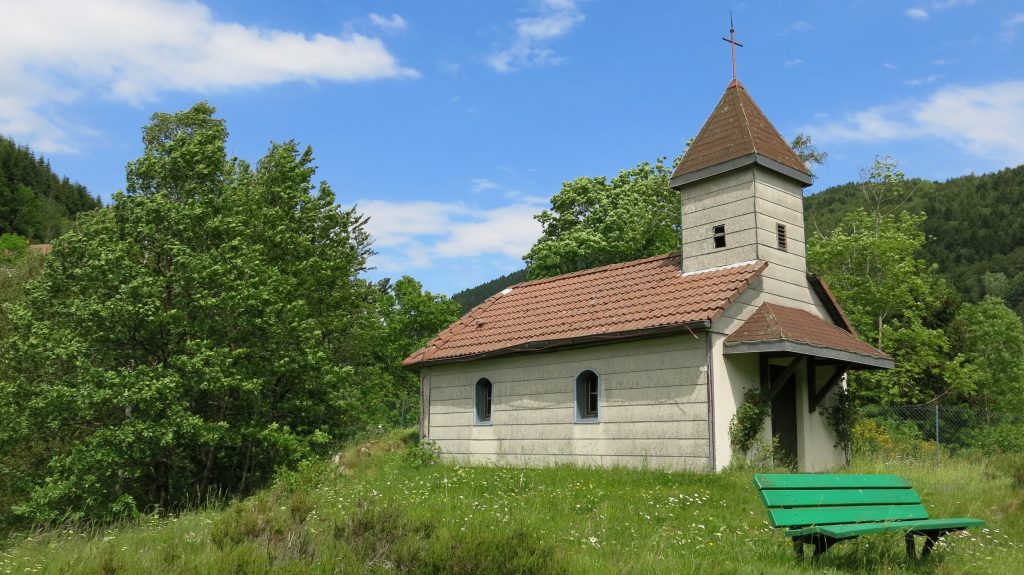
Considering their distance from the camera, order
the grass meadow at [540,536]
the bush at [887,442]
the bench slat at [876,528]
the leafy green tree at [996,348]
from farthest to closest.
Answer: the leafy green tree at [996,348] < the bush at [887,442] < the bench slat at [876,528] < the grass meadow at [540,536]

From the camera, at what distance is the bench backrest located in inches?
308

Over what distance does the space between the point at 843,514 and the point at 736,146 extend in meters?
11.5

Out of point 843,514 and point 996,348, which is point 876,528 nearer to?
point 843,514

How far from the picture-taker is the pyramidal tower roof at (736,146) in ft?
58.7

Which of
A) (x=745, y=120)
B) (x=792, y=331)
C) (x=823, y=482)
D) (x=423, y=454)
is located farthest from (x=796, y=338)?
(x=423, y=454)

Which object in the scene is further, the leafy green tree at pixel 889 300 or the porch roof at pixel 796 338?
the leafy green tree at pixel 889 300

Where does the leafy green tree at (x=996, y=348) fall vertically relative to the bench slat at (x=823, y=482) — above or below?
above

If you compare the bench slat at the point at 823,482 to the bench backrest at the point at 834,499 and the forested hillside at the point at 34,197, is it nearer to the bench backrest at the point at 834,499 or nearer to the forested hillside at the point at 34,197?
the bench backrest at the point at 834,499

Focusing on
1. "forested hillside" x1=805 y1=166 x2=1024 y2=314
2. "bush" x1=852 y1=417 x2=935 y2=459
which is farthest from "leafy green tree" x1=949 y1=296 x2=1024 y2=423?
"forested hillside" x1=805 y1=166 x2=1024 y2=314

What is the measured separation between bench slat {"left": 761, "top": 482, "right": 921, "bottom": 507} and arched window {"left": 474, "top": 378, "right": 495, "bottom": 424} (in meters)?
12.3

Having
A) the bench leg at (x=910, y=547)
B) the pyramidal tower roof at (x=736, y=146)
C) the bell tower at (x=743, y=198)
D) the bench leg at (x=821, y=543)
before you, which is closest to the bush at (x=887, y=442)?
the bell tower at (x=743, y=198)

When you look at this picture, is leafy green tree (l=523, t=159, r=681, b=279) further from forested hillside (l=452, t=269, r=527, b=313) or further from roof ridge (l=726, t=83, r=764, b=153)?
forested hillside (l=452, t=269, r=527, b=313)

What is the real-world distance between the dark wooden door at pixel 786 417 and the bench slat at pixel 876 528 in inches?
361

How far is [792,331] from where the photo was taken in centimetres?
1605
